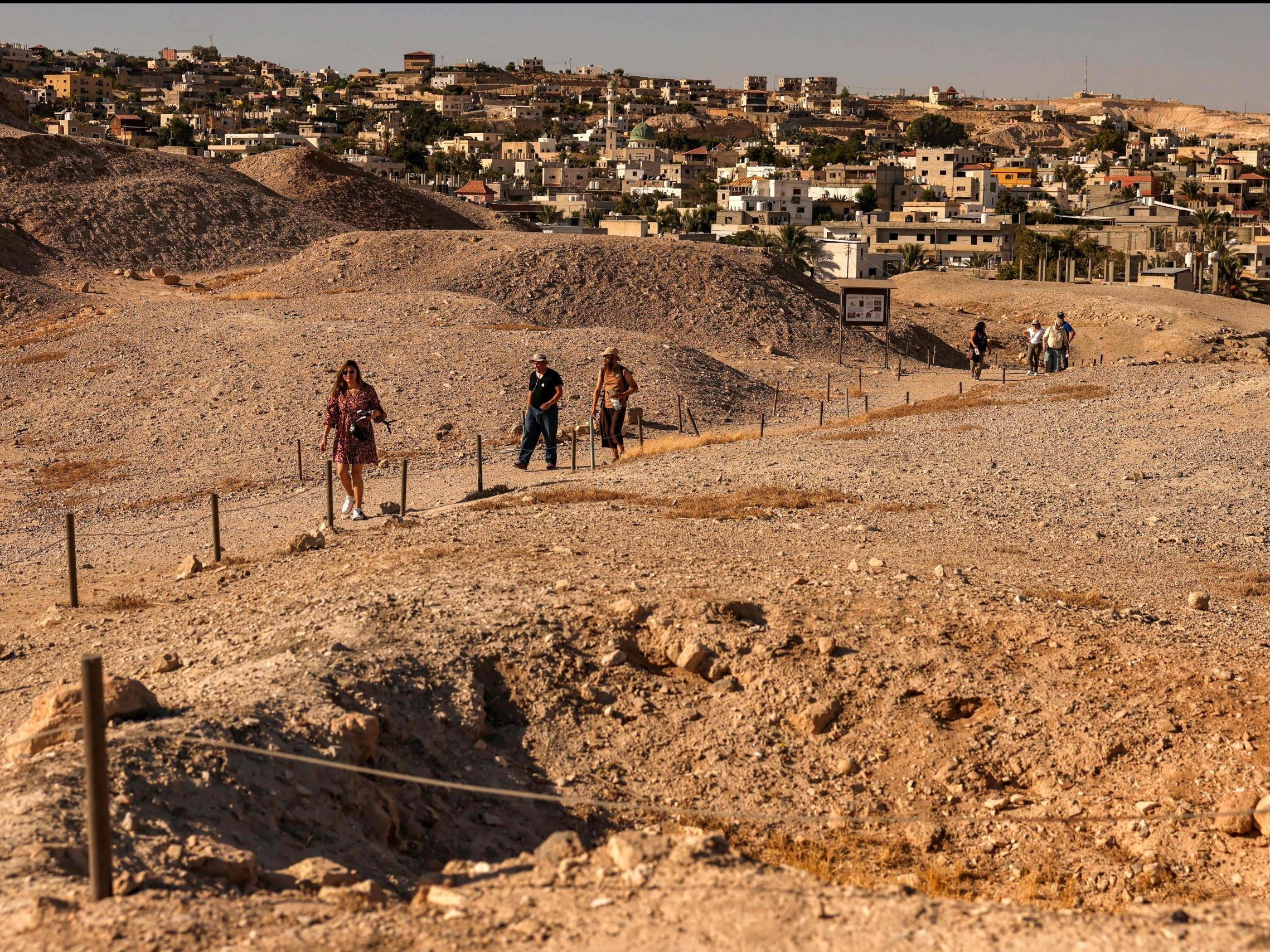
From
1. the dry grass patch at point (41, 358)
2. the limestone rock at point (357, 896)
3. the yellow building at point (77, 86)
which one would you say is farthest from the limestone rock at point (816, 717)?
the yellow building at point (77, 86)

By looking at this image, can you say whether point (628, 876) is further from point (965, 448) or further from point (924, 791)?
point (965, 448)

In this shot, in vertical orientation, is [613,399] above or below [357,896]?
above

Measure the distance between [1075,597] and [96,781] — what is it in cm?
859

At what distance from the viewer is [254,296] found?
1601 inches

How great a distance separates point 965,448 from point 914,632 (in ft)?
31.8

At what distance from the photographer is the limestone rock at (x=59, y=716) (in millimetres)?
7887

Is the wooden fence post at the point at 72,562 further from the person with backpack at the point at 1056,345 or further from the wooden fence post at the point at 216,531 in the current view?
the person with backpack at the point at 1056,345

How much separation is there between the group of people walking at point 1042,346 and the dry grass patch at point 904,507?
52.9 feet

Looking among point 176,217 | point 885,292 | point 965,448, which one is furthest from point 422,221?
point 965,448

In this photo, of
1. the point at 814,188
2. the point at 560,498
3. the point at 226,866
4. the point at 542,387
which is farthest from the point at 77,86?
the point at 226,866

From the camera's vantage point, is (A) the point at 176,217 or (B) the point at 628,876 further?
(A) the point at 176,217

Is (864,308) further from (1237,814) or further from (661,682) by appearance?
(1237,814)

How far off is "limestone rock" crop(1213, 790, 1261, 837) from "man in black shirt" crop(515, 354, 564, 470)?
11255mm

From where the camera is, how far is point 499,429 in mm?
24375
